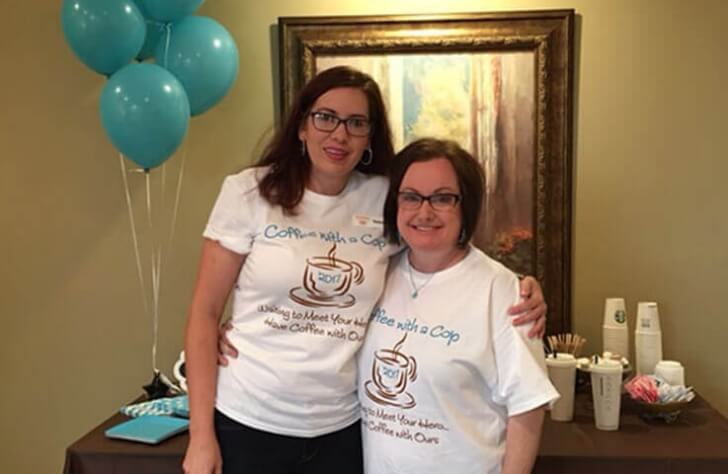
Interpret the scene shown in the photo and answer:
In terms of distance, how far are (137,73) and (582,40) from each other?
1333 millimetres

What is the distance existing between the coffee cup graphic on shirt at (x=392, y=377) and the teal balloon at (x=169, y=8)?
1142 mm

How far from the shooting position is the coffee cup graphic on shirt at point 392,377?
4.30 feet

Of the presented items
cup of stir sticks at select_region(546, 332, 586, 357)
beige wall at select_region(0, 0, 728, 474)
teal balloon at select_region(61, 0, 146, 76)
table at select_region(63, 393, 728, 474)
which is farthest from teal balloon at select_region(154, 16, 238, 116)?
Answer: cup of stir sticks at select_region(546, 332, 586, 357)

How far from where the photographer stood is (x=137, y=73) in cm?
181

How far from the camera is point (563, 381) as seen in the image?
1.80 m

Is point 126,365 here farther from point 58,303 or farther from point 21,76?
point 21,76

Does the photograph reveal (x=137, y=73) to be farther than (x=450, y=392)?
Yes

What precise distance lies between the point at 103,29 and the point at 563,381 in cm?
149

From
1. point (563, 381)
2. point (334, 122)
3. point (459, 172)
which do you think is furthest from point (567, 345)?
point (334, 122)

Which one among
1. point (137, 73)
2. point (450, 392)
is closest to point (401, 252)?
point (450, 392)

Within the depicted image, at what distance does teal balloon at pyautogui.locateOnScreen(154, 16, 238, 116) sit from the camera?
1.94 m

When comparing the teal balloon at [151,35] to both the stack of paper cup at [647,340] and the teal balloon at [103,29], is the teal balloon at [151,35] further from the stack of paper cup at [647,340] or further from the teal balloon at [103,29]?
the stack of paper cup at [647,340]

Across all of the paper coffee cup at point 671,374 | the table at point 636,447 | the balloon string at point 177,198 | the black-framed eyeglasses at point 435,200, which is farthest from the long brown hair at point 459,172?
the balloon string at point 177,198

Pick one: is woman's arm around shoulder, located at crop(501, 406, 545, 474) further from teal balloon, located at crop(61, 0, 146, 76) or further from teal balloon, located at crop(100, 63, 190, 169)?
teal balloon, located at crop(61, 0, 146, 76)
